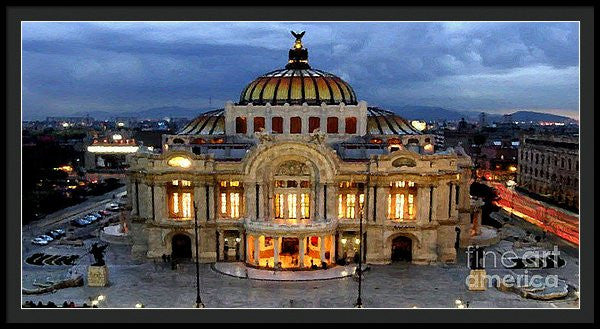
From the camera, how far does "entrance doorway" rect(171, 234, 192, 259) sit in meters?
50.1

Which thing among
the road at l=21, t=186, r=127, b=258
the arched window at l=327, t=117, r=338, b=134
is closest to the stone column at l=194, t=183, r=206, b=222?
the arched window at l=327, t=117, r=338, b=134

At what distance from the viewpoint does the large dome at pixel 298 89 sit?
57.5 metres

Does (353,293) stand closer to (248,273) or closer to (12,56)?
(248,273)

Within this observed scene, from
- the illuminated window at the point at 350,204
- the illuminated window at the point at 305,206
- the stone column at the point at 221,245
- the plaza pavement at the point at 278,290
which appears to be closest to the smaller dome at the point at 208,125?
the stone column at the point at 221,245

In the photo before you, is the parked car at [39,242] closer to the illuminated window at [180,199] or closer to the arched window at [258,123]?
the illuminated window at [180,199]

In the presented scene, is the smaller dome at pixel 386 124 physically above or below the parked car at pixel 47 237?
above

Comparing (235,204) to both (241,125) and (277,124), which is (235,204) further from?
(241,125)

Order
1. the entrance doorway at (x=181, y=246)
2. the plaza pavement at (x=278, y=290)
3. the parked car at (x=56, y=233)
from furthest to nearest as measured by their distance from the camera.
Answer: the parked car at (x=56, y=233), the entrance doorway at (x=181, y=246), the plaza pavement at (x=278, y=290)

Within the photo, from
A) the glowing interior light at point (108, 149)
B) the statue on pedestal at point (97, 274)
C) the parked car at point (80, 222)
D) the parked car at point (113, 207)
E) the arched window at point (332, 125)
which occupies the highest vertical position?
the arched window at point (332, 125)

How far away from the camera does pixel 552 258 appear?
159 feet

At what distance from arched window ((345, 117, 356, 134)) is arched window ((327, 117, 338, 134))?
42.0 inches

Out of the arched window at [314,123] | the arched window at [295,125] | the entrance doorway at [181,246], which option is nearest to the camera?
the entrance doorway at [181,246]

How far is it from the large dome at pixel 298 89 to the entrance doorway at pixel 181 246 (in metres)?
14.9

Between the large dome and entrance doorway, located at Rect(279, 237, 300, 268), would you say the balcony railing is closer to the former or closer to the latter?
entrance doorway, located at Rect(279, 237, 300, 268)
